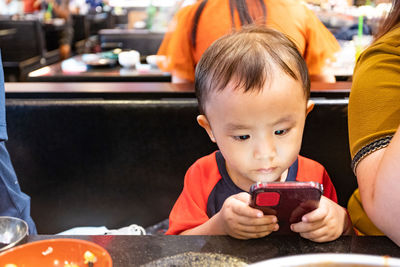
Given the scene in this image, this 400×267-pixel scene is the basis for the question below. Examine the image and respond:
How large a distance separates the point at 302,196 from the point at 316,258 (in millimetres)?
283

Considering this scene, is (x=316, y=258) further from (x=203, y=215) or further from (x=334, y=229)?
(x=203, y=215)

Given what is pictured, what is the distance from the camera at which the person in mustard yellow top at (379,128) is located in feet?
2.62

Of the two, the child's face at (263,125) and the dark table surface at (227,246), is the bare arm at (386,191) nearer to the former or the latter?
the dark table surface at (227,246)

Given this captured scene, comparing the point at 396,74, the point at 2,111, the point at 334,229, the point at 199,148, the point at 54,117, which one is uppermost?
the point at 396,74

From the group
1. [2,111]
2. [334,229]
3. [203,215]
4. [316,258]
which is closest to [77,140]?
[2,111]

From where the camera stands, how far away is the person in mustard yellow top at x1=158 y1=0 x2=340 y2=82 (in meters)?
1.85

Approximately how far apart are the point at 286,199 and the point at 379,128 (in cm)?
35

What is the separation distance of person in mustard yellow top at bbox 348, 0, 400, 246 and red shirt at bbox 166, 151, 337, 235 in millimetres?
194

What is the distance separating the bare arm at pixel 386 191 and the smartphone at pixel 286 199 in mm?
154

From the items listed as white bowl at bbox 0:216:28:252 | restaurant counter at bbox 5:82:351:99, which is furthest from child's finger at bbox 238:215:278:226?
restaurant counter at bbox 5:82:351:99

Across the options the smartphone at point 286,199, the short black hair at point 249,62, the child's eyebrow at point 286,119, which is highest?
the short black hair at point 249,62

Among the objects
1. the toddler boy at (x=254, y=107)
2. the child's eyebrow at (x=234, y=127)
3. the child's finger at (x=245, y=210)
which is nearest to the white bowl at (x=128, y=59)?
the toddler boy at (x=254, y=107)

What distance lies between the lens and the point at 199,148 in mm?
1731

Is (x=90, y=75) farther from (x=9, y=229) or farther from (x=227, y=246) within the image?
(x=227, y=246)
